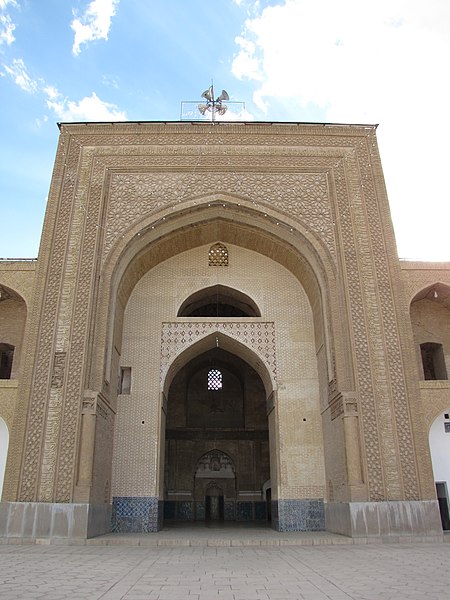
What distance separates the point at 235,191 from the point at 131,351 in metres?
2.92

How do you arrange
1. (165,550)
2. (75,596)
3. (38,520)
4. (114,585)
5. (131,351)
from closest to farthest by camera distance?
(75,596) < (114,585) < (165,550) < (38,520) < (131,351)

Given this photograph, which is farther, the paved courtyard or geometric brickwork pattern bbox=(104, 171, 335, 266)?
geometric brickwork pattern bbox=(104, 171, 335, 266)

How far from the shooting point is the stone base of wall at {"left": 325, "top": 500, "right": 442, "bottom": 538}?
596 centimetres

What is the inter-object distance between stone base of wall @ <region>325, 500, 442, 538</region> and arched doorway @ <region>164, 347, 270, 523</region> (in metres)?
5.00

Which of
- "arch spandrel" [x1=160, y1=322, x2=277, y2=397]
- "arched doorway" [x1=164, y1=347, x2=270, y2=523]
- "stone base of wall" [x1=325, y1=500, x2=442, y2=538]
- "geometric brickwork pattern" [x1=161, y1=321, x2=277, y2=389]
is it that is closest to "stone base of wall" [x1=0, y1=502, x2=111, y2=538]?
"arch spandrel" [x1=160, y1=322, x2=277, y2=397]

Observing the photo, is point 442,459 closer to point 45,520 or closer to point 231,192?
point 231,192

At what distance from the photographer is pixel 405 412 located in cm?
657

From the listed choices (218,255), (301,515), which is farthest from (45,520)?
(218,255)

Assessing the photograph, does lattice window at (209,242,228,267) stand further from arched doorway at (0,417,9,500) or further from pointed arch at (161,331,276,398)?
arched doorway at (0,417,9,500)

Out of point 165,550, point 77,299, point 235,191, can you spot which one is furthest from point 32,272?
point 165,550

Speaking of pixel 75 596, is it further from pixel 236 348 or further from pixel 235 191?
pixel 235 191

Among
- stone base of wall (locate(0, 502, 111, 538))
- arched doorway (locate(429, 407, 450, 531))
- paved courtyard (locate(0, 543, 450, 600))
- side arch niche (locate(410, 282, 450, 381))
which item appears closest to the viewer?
paved courtyard (locate(0, 543, 450, 600))

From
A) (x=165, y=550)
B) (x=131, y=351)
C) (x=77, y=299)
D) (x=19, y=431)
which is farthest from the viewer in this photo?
(x=131, y=351)

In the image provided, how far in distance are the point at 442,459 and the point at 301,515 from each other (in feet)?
6.74
